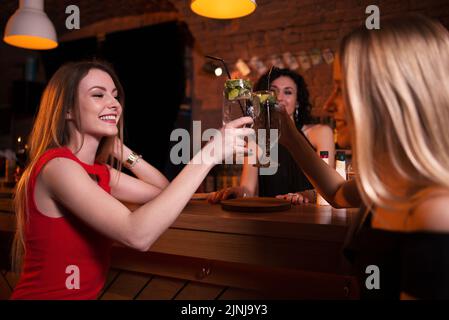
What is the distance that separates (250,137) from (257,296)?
2.26ft

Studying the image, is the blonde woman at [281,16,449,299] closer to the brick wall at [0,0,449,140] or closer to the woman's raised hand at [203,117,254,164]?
the woman's raised hand at [203,117,254,164]

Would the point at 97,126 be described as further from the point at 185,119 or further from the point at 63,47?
the point at 63,47

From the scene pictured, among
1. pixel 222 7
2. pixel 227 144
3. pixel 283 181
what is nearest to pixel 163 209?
pixel 227 144

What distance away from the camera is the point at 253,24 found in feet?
15.6

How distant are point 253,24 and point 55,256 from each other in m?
4.01

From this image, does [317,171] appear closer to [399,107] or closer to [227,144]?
[227,144]

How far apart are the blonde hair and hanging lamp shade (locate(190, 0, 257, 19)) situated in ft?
4.98

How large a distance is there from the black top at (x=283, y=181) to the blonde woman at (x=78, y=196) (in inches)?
56.7

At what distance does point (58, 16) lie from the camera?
5277mm

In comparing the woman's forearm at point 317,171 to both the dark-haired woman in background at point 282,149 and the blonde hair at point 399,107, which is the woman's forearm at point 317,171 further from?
the dark-haired woman in background at point 282,149

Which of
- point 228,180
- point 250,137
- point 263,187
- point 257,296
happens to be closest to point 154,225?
point 250,137

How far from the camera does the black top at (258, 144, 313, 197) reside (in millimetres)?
2891

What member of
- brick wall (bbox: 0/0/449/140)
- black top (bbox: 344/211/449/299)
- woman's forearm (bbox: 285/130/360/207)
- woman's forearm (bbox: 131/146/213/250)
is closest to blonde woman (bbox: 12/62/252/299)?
woman's forearm (bbox: 131/146/213/250)

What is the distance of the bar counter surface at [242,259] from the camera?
1442 millimetres
